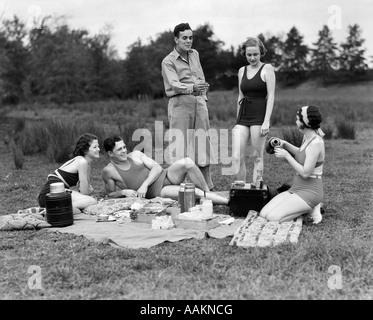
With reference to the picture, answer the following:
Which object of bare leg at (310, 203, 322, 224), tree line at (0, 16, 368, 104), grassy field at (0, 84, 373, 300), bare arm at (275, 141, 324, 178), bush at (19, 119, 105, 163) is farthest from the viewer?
tree line at (0, 16, 368, 104)

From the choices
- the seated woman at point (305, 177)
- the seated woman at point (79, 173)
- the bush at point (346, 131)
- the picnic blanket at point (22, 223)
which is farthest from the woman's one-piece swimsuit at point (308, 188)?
the bush at point (346, 131)

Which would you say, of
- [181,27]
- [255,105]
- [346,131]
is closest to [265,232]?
[255,105]

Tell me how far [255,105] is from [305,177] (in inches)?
49.6

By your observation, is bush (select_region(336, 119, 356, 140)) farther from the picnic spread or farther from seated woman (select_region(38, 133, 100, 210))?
seated woman (select_region(38, 133, 100, 210))

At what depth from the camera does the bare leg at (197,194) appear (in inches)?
207

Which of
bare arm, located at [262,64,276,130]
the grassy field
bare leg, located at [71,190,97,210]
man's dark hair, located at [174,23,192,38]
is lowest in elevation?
the grassy field

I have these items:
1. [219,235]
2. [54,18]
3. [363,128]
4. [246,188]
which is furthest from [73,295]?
[54,18]

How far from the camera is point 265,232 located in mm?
4102

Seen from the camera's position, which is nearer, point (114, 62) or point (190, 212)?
point (190, 212)

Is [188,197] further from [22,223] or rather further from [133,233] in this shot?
[22,223]

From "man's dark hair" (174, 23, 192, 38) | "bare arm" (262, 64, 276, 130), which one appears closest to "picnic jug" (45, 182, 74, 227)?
"bare arm" (262, 64, 276, 130)

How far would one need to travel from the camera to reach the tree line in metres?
31.8

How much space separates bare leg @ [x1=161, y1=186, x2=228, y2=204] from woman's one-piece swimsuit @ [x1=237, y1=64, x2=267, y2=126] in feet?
2.91

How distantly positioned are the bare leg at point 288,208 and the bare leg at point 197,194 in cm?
75
